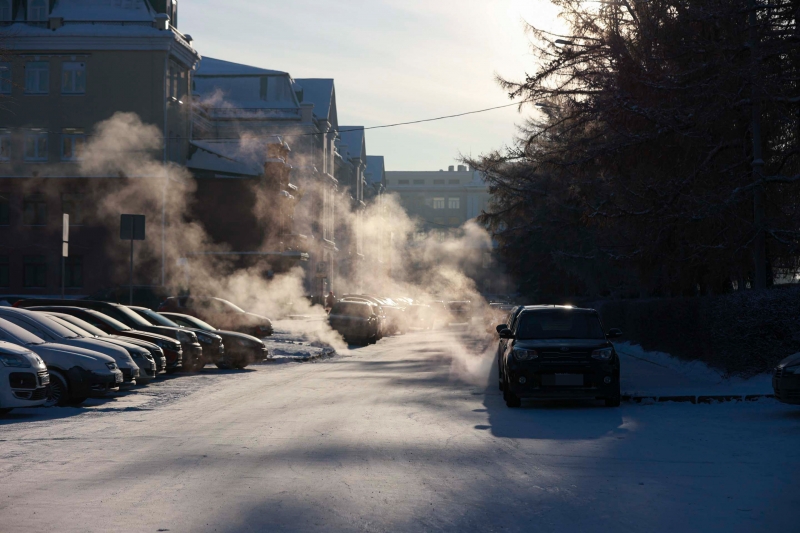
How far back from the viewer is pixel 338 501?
7.22 metres

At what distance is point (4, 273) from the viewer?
50.8m

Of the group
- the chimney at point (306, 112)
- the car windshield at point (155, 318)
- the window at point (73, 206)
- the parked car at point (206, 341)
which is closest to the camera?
the parked car at point (206, 341)

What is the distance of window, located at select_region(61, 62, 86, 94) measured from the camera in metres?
51.9

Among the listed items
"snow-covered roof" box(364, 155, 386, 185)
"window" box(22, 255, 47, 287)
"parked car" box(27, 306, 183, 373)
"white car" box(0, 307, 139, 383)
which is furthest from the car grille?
"snow-covered roof" box(364, 155, 386, 185)

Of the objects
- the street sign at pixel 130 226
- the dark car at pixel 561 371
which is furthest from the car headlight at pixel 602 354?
the street sign at pixel 130 226

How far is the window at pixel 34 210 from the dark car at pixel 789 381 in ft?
151

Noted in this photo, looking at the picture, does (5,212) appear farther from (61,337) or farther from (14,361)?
(14,361)

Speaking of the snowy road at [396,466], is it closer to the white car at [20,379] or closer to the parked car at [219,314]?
the white car at [20,379]

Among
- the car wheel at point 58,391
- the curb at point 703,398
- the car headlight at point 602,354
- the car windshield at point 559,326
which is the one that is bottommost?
the curb at point 703,398

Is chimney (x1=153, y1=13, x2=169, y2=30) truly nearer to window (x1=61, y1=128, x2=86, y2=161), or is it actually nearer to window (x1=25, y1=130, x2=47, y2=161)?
window (x1=61, y1=128, x2=86, y2=161)

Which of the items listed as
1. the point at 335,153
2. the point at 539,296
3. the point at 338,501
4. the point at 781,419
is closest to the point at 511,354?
the point at 781,419

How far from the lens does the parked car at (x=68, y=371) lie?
47.2 feet

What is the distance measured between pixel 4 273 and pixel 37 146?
7.15m

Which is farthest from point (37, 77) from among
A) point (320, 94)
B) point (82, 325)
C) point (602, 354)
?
point (602, 354)
